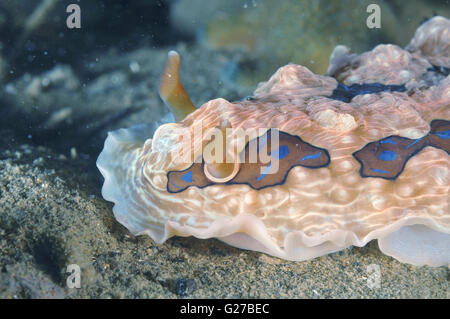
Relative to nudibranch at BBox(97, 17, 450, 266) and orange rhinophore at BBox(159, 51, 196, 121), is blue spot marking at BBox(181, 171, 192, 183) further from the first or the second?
orange rhinophore at BBox(159, 51, 196, 121)

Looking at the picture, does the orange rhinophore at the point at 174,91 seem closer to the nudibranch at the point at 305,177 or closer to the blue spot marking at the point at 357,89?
the nudibranch at the point at 305,177

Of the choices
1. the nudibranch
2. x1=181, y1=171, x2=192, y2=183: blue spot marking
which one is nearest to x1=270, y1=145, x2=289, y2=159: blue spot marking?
the nudibranch

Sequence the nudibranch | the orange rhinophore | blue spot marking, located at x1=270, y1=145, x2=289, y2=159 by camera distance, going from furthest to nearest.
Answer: the orange rhinophore < blue spot marking, located at x1=270, y1=145, x2=289, y2=159 < the nudibranch

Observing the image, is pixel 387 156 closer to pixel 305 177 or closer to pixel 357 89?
pixel 305 177

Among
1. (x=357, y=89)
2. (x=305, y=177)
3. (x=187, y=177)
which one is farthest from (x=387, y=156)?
(x=187, y=177)

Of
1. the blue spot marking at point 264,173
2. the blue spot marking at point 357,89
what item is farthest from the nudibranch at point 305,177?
the blue spot marking at point 357,89
